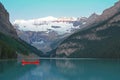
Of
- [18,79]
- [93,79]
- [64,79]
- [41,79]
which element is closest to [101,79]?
[93,79]

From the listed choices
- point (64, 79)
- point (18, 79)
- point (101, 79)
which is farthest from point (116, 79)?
point (18, 79)

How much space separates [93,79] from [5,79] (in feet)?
58.6

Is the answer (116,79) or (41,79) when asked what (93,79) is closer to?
(116,79)

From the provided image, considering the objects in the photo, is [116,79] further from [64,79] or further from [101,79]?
[64,79]

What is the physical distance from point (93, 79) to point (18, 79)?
15.2 metres

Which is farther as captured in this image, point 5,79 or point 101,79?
point 101,79

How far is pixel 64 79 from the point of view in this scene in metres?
67.6

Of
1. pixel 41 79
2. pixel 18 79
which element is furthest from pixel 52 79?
pixel 18 79

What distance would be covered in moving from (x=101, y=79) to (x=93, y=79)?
1.63 metres

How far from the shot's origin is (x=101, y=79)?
2566 inches

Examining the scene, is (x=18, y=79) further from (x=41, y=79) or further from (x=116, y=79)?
(x=116, y=79)

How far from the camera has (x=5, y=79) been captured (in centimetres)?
6044

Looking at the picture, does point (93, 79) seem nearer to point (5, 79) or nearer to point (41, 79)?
point (41, 79)

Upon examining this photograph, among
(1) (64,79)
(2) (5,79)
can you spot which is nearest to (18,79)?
(2) (5,79)
